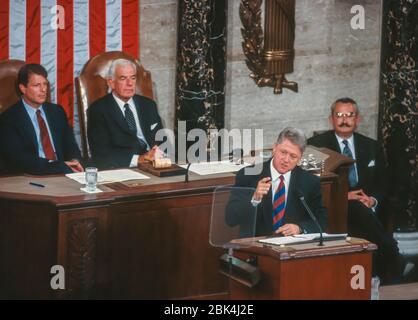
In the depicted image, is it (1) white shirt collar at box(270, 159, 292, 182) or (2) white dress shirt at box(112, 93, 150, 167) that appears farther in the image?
(2) white dress shirt at box(112, 93, 150, 167)

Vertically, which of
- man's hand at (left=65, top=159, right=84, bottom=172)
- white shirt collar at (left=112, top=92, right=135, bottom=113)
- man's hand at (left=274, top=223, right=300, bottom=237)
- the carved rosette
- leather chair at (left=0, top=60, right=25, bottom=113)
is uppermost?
leather chair at (left=0, top=60, right=25, bottom=113)

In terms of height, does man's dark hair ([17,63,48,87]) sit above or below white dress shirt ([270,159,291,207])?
above

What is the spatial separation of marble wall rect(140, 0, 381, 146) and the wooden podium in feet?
11.7

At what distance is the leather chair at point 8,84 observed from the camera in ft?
27.0

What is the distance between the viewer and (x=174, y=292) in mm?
7531

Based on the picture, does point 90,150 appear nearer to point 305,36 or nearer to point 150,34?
point 150,34

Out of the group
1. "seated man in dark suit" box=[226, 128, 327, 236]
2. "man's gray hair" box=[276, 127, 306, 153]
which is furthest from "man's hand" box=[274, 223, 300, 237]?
"man's gray hair" box=[276, 127, 306, 153]

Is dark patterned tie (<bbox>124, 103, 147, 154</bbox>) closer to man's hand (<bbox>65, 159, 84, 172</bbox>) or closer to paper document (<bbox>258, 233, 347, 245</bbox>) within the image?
man's hand (<bbox>65, 159, 84, 172</bbox>)

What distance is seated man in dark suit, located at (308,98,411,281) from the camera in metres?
8.49

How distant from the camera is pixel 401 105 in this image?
906 centimetres

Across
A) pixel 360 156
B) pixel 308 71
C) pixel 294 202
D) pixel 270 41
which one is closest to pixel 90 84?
pixel 270 41

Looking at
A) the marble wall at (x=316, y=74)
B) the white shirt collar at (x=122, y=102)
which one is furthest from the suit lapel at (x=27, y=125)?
the marble wall at (x=316, y=74)

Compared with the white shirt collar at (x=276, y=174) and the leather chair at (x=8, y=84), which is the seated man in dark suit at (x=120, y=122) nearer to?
the leather chair at (x=8, y=84)

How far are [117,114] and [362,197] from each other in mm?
2167
